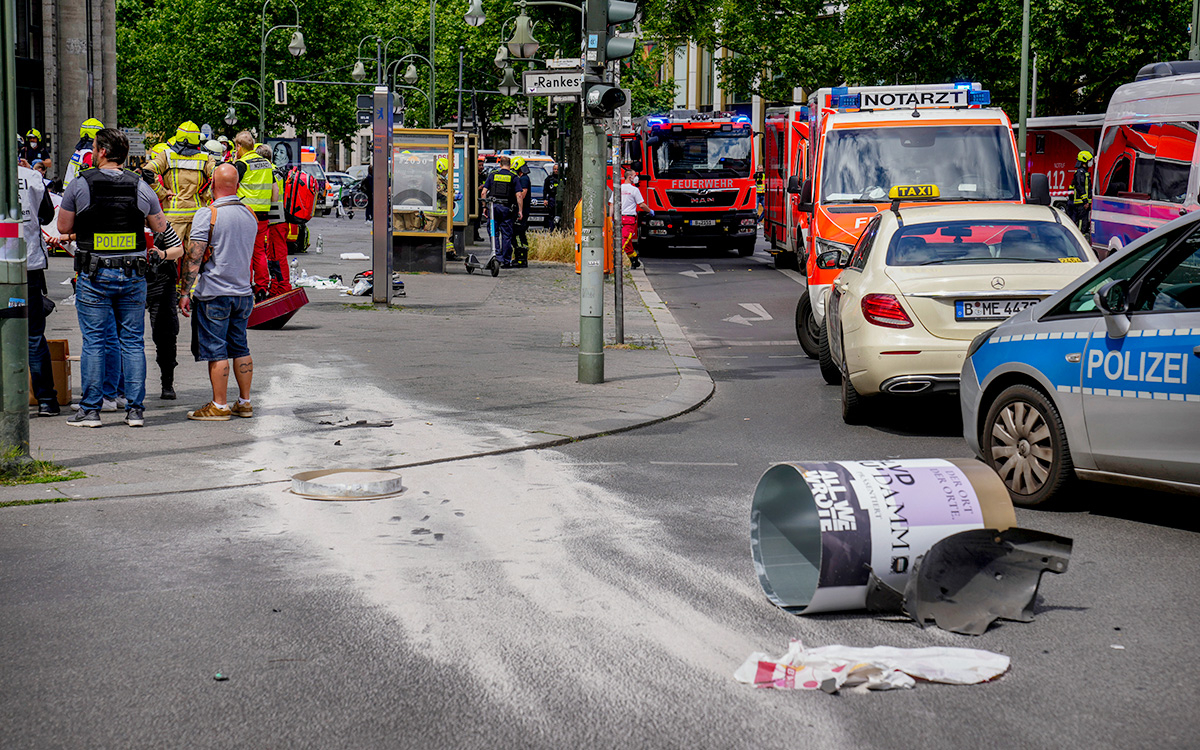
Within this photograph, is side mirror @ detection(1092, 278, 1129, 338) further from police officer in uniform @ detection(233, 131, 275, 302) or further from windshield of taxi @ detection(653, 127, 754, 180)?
windshield of taxi @ detection(653, 127, 754, 180)

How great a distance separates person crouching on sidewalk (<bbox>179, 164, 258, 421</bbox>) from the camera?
32.0 ft

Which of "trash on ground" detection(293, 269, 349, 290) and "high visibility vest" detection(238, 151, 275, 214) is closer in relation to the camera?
"high visibility vest" detection(238, 151, 275, 214)

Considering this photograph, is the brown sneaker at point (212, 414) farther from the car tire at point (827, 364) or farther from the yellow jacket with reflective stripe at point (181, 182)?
the car tire at point (827, 364)

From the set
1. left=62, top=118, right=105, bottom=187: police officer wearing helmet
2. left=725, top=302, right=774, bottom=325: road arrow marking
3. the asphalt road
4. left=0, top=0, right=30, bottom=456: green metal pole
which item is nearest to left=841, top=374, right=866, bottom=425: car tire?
the asphalt road

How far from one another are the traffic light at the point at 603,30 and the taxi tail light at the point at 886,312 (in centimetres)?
342

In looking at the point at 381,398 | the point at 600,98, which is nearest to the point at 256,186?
the point at 600,98

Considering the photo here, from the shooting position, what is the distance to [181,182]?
42.6ft

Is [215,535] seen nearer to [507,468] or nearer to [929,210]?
[507,468]

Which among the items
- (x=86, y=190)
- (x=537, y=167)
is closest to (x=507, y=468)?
(x=86, y=190)

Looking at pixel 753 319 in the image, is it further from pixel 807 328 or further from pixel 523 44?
pixel 523 44

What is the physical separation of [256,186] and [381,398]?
5.02 m

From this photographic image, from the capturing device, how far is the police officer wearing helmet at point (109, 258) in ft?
30.3

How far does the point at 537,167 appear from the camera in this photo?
47.5m

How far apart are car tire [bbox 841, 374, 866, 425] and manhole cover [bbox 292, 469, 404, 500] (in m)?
3.76
